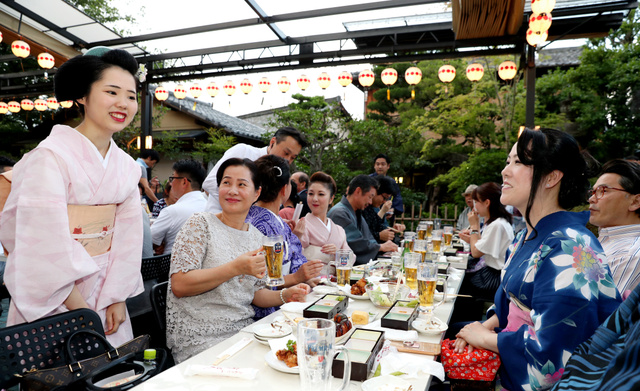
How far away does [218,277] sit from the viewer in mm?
2020

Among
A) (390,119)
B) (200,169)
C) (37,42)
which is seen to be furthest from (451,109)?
(37,42)

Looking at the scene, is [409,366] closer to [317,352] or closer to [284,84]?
[317,352]

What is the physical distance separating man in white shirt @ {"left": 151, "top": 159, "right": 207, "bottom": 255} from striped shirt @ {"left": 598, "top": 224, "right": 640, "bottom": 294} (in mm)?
3423

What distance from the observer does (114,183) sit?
2.07 m

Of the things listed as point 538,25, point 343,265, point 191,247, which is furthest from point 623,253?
point 538,25

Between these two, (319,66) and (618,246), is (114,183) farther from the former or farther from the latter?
(319,66)

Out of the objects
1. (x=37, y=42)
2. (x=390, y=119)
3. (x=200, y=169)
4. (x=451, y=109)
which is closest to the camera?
(x=200, y=169)

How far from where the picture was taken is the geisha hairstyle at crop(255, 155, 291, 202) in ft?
9.65

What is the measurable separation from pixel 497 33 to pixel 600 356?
336 inches

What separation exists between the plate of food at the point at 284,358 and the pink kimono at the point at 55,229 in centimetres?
100

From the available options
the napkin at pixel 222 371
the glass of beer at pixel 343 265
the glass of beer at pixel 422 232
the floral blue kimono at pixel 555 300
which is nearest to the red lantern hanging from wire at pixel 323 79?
the glass of beer at pixel 422 232

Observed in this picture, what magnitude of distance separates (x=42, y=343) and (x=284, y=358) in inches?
36.6

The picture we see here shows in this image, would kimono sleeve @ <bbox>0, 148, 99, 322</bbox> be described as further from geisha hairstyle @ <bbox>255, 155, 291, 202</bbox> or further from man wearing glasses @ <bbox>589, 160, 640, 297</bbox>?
man wearing glasses @ <bbox>589, 160, 640, 297</bbox>

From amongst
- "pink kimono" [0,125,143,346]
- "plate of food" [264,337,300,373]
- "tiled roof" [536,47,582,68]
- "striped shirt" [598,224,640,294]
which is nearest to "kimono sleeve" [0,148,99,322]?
"pink kimono" [0,125,143,346]
